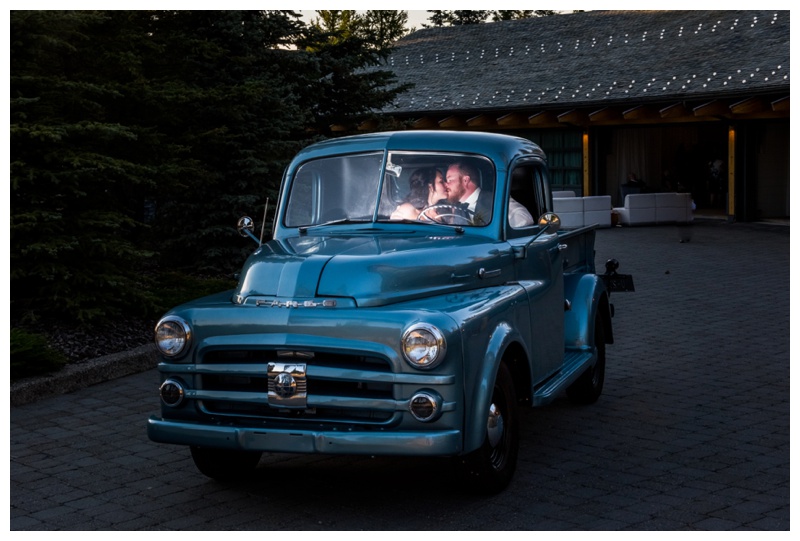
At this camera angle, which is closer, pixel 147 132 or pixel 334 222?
pixel 334 222

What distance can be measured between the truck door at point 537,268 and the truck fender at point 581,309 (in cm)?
53

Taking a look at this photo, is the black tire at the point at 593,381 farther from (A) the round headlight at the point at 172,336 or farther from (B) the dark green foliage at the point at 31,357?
(B) the dark green foliage at the point at 31,357

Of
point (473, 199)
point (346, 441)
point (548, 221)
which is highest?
point (473, 199)

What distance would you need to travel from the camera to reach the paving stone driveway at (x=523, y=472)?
5746mm

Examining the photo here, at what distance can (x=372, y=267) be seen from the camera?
19.4 feet

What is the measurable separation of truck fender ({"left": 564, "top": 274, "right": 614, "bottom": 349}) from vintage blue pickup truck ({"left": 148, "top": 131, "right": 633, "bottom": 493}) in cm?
67

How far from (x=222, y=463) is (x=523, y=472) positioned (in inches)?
68.6

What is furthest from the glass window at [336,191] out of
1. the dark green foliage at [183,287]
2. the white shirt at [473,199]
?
the dark green foliage at [183,287]

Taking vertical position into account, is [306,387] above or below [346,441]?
above

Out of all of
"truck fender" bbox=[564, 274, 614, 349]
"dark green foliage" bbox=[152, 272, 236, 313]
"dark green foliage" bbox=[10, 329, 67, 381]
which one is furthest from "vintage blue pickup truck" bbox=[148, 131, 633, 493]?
"dark green foliage" bbox=[152, 272, 236, 313]

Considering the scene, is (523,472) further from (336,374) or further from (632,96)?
(632,96)

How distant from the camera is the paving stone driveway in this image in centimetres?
575

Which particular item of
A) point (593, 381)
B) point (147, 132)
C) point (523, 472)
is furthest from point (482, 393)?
point (147, 132)

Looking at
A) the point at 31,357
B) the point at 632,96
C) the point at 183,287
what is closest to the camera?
the point at 31,357
